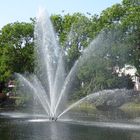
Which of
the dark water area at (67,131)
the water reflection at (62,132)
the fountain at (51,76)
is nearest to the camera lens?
the water reflection at (62,132)

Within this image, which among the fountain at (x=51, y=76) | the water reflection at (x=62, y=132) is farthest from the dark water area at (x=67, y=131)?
the fountain at (x=51, y=76)

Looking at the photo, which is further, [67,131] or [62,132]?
[67,131]

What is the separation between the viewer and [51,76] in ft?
148

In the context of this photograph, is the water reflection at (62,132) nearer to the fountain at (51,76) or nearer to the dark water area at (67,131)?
the dark water area at (67,131)

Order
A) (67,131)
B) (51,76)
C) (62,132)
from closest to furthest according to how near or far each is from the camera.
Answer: (62,132) < (67,131) < (51,76)

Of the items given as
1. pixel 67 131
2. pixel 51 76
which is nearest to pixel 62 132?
pixel 67 131

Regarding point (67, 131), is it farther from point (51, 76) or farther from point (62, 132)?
point (51, 76)

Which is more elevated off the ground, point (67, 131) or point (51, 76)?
point (51, 76)

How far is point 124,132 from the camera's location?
28.4 metres

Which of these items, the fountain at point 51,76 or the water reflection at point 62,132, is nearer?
the water reflection at point 62,132

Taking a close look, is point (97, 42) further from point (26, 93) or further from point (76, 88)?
point (26, 93)

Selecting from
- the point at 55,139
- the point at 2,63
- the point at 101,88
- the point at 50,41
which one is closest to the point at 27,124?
the point at 55,139

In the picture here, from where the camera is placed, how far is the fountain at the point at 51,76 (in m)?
40.8

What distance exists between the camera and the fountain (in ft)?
134
